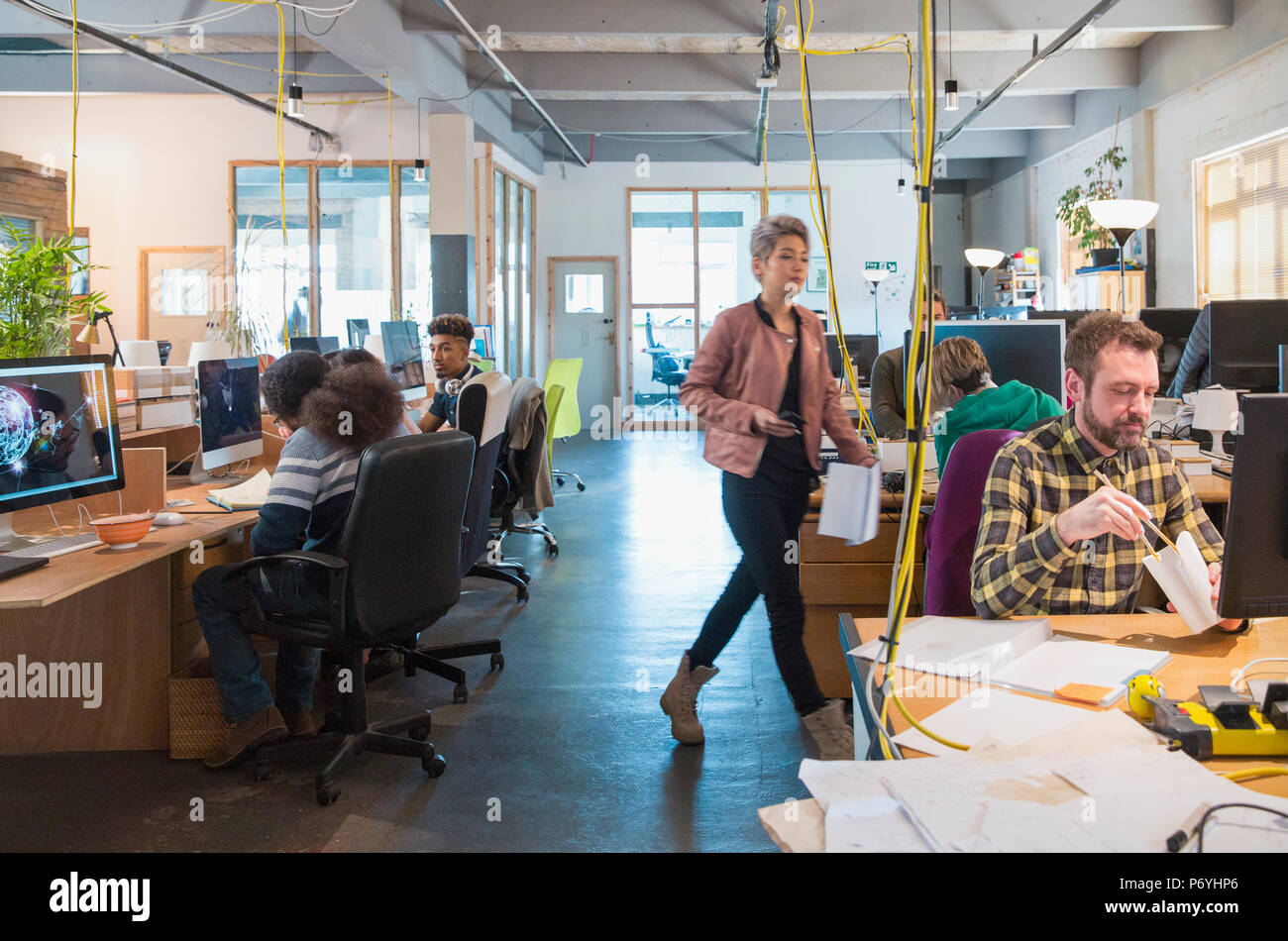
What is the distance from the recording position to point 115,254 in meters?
11.2

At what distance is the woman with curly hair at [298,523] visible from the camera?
2.83 metres

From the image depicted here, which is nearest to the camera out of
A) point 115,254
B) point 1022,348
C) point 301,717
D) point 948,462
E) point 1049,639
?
point 1049,639

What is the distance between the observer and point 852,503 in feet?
4.56

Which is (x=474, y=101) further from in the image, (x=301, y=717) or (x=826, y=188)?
(x=301, y=717)

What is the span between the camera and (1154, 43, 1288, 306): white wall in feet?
25.1

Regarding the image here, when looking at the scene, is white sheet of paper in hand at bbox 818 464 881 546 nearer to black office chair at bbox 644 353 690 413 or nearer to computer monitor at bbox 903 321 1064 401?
computer monitor at bbox 903 321 1064 401

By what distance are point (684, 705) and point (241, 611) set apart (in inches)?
52.3

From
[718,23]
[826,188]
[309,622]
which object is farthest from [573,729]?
[826,188]

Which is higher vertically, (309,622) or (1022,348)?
(1022,348)

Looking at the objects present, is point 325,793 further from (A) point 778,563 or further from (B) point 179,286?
(B) point 179,286

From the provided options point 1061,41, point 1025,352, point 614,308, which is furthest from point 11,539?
point 614,308

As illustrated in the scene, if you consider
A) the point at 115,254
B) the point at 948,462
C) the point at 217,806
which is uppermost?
the point at 115,254

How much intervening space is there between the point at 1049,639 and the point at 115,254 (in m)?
11.7

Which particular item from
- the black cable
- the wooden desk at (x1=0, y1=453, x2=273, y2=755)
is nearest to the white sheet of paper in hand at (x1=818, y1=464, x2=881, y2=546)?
the black cable
